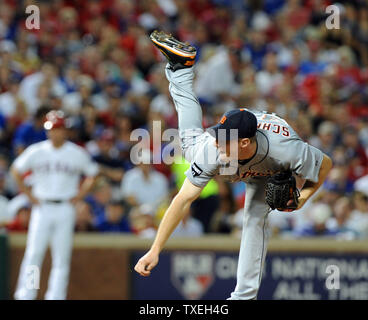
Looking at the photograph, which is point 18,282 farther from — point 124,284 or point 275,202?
point 275,202

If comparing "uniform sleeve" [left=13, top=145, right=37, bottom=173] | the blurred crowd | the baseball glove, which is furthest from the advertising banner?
the baseball glove

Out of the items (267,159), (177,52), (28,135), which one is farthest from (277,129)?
(28,135)

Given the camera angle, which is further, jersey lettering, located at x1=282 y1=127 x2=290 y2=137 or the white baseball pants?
the white baseball pants

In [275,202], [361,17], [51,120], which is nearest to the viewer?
[275,202]

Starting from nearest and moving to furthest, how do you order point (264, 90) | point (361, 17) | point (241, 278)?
point (241, 278), point (264, 90), point (361, 17)

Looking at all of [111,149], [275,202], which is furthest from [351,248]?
[275,202]

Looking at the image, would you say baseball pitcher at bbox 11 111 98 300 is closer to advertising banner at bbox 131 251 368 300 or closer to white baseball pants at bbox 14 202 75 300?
white baseball pants at bbox 14 202 75 300
